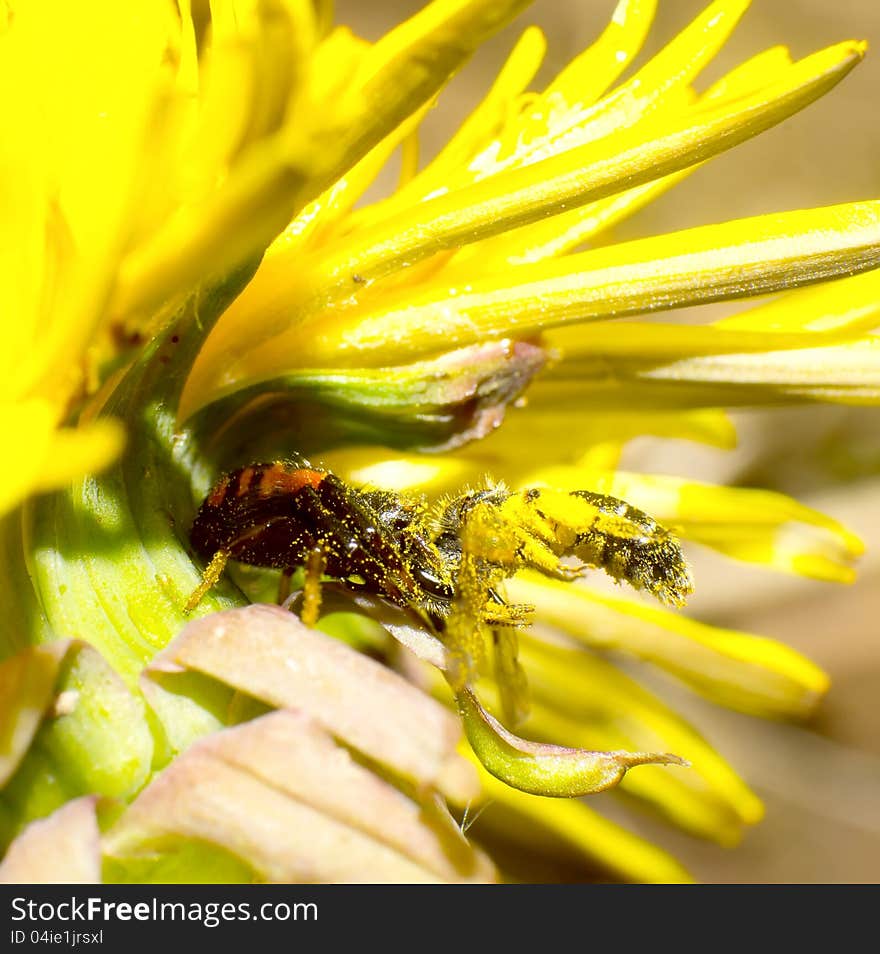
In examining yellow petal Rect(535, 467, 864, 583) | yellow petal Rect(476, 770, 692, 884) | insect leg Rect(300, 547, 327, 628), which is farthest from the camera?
yellow petal Rect(476, 770, 692, 884)

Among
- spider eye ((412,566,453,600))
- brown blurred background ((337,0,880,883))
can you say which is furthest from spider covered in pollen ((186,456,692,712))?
brown blurred background ((337,0,880,883))

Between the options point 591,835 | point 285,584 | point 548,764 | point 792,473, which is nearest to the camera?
point 548,764

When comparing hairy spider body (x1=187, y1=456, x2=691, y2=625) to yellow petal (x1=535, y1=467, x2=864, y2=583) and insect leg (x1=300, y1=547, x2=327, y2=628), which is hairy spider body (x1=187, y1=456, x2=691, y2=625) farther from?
yellow petal (x1=535, y1=467, x2=864, y2=583)

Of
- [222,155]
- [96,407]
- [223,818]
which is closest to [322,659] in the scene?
[223,818]

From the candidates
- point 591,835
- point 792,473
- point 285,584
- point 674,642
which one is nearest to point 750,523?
point 674,642

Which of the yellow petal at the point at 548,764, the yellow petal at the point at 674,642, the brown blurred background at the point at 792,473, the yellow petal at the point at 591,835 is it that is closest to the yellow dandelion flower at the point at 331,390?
the yellow petal at the point at 548,764

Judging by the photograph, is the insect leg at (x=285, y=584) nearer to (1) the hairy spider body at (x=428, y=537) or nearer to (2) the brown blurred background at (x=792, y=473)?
(1) the hairy spider body at (x=428, y=537)

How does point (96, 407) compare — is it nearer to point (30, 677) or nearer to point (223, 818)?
point (30, 677)

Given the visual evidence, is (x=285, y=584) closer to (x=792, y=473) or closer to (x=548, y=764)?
(x=548, y=764)
